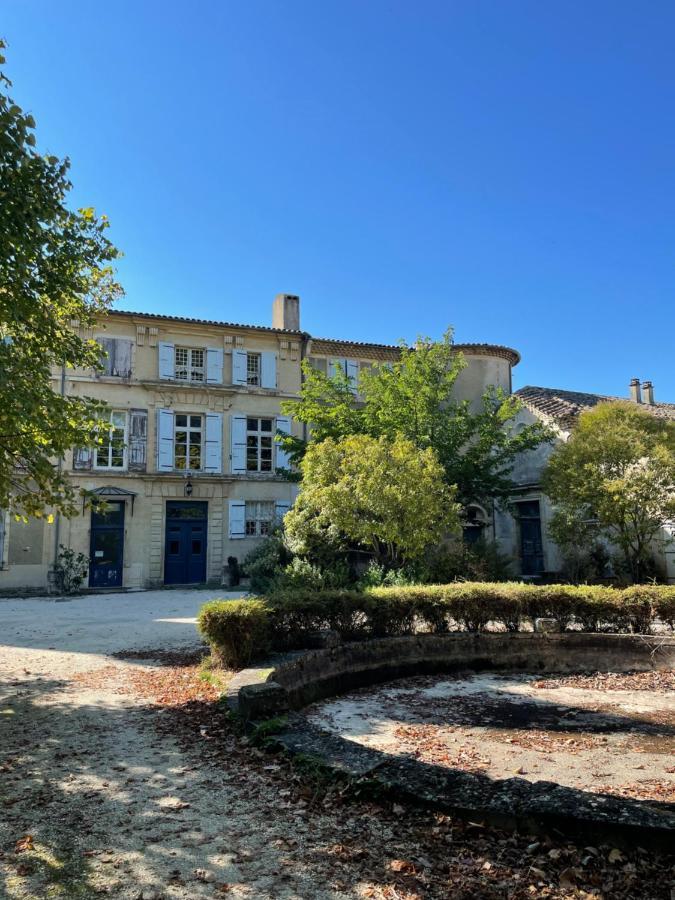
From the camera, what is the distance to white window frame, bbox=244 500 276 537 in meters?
22.3

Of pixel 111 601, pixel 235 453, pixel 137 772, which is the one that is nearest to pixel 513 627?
pixel 137 772

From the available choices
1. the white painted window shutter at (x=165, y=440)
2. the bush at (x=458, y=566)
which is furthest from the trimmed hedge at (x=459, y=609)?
the white painted window shutter at (x=165, y=440)

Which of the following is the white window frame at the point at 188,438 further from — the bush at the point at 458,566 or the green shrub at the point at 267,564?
the bush at the point at 458,566

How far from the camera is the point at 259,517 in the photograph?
22.4m

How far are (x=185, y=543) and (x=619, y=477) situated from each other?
14.1m

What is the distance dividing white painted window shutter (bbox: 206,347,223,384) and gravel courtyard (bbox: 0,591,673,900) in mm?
17699

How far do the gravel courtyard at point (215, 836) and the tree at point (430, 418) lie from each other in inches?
480

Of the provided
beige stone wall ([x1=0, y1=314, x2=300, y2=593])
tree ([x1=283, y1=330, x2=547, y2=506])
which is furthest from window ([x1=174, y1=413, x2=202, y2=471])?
tree ([x1=283, y1=330, x2=547, y2=506])

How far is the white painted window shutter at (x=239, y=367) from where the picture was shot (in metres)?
22.7

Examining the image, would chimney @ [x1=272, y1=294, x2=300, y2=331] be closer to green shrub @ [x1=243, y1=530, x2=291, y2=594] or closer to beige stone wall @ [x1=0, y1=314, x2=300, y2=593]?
beige stone wall @ [x1=0, y1=314, x2=300, y2=593]

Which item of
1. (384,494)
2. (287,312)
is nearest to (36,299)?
(384,494)

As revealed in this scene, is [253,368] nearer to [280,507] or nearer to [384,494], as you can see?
[280,507]

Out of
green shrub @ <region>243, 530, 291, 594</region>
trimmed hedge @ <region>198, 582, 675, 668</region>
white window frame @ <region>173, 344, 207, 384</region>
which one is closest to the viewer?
trimmed hedge @ <region>198, 582, 675, 668</region>

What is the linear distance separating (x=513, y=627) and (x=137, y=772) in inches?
254
